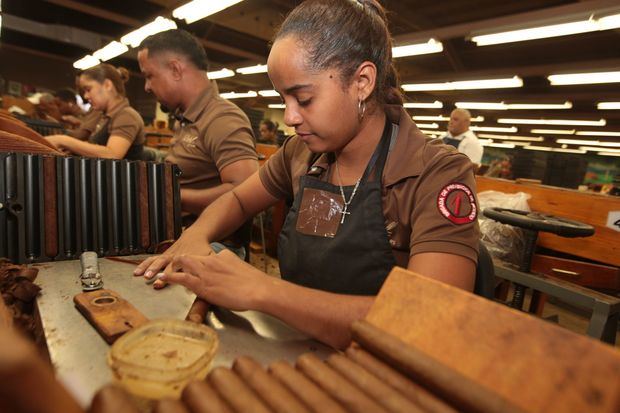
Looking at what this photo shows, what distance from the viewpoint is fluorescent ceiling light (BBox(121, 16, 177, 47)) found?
7.14 meters

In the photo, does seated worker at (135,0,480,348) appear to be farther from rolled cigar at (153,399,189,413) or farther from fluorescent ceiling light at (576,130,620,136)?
fluorescent ceiling light at (576,130,620,136)

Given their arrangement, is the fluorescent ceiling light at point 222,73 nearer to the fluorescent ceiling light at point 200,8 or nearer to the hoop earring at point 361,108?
the fluorescent ceiling light at point 200,8

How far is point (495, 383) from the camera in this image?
428 millimetres

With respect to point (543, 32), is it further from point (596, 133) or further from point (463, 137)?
point (596, 133)

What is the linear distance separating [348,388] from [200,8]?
655cm

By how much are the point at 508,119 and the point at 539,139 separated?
18.4 ft

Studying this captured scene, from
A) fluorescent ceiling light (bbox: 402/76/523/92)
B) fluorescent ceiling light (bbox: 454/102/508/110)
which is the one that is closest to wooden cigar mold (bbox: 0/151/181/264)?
fluorescent ceiling light (bbox: 402/76/523/92)

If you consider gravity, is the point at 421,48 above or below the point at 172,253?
above

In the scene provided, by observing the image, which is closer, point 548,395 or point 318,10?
point 548,395

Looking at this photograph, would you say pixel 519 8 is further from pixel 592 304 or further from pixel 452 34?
pixel 592 304

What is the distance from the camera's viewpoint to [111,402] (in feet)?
1.22

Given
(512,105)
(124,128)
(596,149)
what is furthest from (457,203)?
(596,149)

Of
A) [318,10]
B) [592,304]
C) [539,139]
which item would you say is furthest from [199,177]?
[539,139]

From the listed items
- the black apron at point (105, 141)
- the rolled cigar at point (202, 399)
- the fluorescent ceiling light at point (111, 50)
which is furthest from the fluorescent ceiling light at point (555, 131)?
the rolled cigar at point (202, 399)
